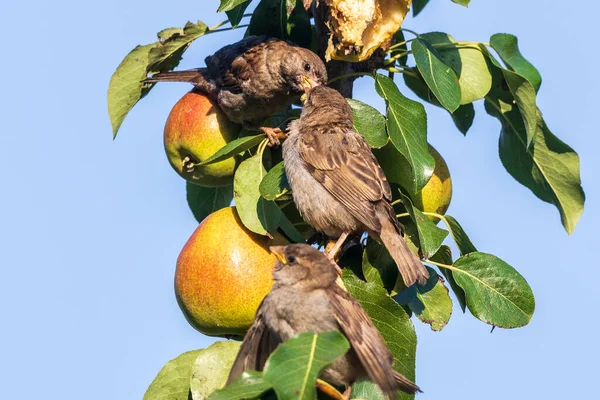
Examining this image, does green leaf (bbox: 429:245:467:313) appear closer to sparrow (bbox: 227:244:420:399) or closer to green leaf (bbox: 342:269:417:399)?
green leaf (bbox: 342:269:417:399)

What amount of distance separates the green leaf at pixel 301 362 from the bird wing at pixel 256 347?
0.83 metres

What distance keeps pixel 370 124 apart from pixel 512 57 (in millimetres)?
1014

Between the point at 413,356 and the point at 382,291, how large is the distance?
0.34 metres

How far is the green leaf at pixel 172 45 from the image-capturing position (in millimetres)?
5516

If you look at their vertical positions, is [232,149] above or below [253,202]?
above

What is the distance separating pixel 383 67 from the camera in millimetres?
5309

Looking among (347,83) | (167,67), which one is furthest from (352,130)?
(167,67)

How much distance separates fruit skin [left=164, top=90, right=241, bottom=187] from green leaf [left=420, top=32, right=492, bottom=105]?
50.6 inches

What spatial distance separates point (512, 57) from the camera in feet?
17.8

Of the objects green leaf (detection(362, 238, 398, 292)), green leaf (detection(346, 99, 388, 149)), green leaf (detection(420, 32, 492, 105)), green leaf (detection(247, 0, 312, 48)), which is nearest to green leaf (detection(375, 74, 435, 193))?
green leaf (detection(346, 99, 388, 149))

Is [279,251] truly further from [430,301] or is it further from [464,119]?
[464,119]

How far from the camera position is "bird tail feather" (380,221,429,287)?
4.59 meters

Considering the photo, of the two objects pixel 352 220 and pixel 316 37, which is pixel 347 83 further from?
pixel 352 220

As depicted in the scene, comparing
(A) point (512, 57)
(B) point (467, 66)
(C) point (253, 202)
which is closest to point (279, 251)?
(C) point (253, 202)
